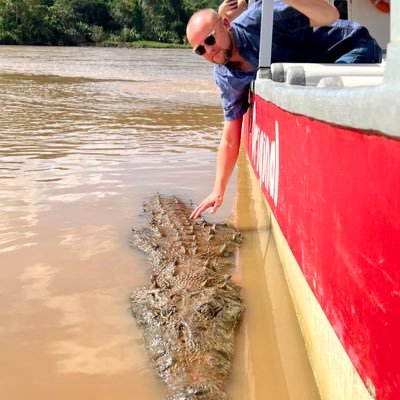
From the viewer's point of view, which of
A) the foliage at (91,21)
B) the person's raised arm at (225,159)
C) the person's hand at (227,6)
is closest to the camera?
the person's raised arm at (225,159)

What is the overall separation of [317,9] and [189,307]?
74.1 inches

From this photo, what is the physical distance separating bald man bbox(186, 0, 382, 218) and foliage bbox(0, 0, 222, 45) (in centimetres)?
5947

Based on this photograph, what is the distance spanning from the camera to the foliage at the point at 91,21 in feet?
196

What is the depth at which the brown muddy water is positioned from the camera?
7.55 ft

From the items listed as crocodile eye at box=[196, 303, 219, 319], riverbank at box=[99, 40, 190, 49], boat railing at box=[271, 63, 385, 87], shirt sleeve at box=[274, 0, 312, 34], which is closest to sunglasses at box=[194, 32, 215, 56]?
boat railing at box=[271, 63, 385, 87]

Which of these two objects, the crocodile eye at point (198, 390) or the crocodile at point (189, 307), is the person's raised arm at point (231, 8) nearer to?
the crocodile at point (189, 307)

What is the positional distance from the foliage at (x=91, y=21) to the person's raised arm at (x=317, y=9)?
198ft

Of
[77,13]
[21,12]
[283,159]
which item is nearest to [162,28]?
[77,13]

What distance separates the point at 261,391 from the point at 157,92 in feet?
45.6

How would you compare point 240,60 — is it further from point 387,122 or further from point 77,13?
point 77,13

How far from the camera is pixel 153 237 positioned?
391 centimetres

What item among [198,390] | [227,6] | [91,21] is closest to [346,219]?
[198,390]

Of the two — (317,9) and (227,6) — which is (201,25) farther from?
(227,6)

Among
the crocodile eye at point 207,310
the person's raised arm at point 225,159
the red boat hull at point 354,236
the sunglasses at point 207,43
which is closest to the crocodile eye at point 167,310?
the crocodile eye at point 207,310
